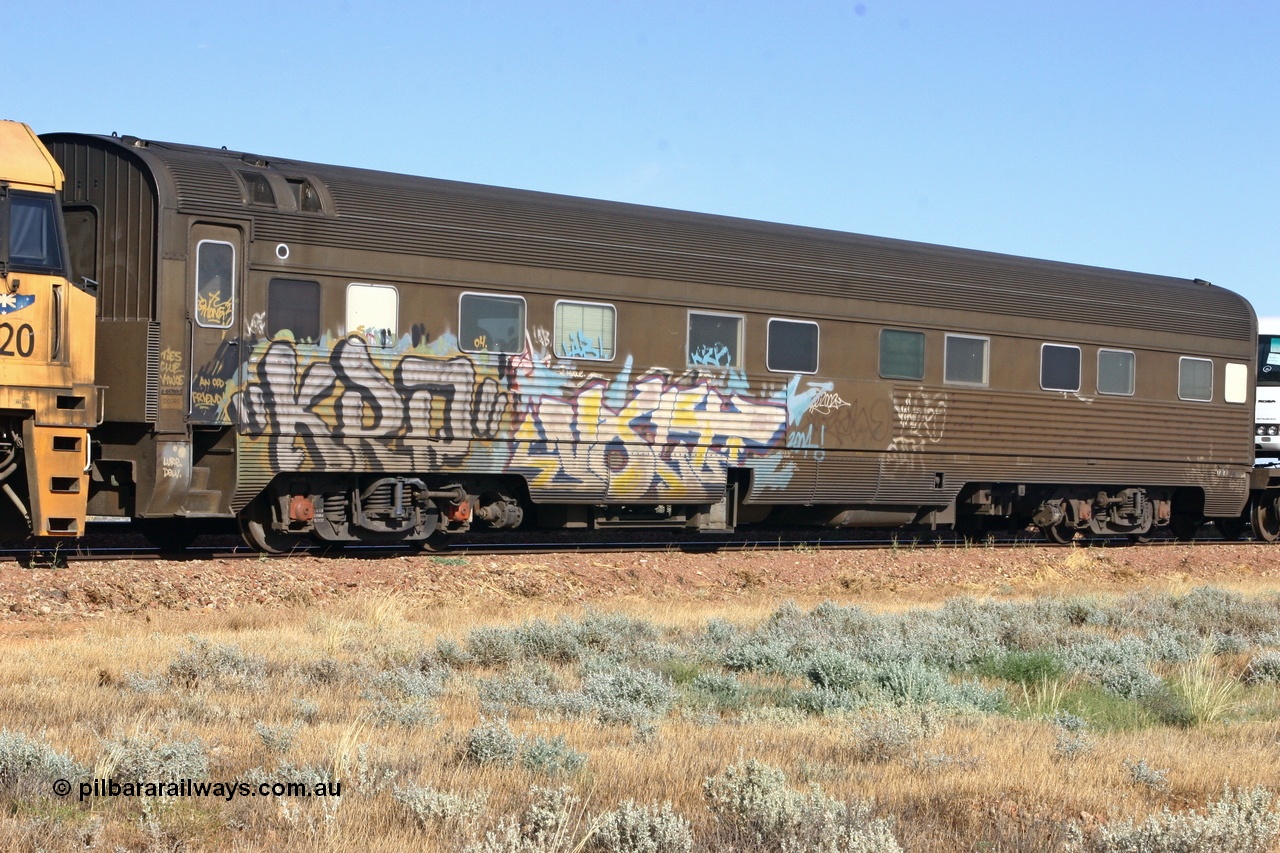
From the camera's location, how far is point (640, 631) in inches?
411

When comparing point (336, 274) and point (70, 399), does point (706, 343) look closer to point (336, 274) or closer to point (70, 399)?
point (336, 274)

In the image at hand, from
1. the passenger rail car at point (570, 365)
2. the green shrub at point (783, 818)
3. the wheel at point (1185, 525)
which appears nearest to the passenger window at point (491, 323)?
the passenger rail car at point (570, 365)

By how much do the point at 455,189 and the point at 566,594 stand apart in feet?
14.6

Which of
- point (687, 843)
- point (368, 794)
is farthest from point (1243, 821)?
point (368, 794)

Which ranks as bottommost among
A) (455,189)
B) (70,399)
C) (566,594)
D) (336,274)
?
(566,594)

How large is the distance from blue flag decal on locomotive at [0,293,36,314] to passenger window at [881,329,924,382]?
31.9 ft

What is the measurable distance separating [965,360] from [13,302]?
1120 centimetres

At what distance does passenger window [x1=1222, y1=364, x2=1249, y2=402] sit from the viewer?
19922 millimetres

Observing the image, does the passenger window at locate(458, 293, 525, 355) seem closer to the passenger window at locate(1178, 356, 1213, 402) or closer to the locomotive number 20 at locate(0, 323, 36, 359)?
the locomotive number 20 at locate(0, 323, 36, 359)

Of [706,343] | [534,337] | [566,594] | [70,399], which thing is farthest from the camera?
[706,343]

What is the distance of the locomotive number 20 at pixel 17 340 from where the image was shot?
11.1m

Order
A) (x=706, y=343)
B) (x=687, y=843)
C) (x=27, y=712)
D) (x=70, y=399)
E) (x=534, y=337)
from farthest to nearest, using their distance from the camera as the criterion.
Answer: (x=706, y=343) → (x=534, y=337) → (x=70, y=399) → (x=27, y=712) → (x=687, y=843)

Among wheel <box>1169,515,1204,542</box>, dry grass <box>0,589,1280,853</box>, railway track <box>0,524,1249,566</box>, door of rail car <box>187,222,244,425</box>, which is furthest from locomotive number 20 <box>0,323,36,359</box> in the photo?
wheel <box>1169,515,1204,542</box>

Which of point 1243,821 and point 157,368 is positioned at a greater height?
point 157,368
